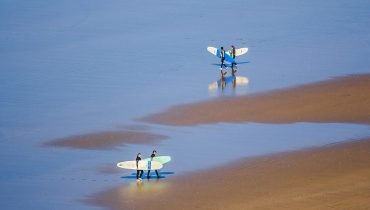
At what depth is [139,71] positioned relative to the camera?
44.5m

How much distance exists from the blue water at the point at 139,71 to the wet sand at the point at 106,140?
48 cm

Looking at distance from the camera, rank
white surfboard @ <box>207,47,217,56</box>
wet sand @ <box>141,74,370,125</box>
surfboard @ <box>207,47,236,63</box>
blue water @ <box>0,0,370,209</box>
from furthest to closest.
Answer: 1. white surfboard @ <box>207,47,217,56</box>
2. surfboard @ <box>207,47,236,63</box>
3. wet sand @ <box>141,74,370,125</box>
4. blue water @ <box>0,0,370,209</box>

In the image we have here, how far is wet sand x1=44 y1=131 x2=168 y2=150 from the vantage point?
34.0 m

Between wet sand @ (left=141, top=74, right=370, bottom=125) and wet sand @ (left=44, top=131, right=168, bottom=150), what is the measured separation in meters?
1.91

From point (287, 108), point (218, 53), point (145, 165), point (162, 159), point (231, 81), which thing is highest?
point (218, 53)

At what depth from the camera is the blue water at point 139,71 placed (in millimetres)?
32188

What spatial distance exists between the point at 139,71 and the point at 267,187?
54.4 feet

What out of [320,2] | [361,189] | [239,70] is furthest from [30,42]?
[361,189]

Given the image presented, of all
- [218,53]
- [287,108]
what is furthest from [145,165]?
[218,53]

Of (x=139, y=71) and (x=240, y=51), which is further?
(x=240, y=51)

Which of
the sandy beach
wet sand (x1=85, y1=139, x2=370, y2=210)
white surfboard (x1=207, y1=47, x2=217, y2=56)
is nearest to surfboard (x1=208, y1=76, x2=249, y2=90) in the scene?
white surfboard (x1=207, y1=47, x2=217, y2=56)

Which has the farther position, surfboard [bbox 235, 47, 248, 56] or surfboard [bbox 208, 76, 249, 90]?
surfboard [bbox 235, 47, 248, 56]

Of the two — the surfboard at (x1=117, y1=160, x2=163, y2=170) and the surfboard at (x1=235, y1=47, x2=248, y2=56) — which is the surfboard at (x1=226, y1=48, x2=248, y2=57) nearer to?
the surfboard at (x1=235, y1=47, x2=248, y2=56)

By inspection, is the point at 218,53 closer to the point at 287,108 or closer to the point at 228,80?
the point at 228,80
